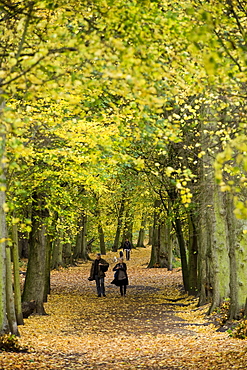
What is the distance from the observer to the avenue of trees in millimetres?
5324

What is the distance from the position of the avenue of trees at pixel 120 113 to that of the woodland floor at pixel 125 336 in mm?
968

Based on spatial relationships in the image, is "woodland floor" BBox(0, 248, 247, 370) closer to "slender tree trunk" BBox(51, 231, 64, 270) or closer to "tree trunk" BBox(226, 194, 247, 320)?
"tree trunk" BBox(226, 194, 247, 320)

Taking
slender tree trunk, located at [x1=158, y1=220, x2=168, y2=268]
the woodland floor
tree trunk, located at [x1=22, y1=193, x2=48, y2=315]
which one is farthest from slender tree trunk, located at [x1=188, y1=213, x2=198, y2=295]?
slender tree trunk, located at [x1=158, y1=220, x2=168, y2=268]

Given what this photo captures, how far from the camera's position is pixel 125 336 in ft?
41.7

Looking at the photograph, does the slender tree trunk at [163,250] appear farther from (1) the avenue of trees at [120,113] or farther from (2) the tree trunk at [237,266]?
(2) the tree trunk at [237,266]

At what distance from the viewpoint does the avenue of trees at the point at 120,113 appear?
17.5ft

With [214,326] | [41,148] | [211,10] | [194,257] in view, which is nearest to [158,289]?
[194,257]

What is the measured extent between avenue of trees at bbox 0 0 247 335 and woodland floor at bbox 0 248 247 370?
968 millimetres

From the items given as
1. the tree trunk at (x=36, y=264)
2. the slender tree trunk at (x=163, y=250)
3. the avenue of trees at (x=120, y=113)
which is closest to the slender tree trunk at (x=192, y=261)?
the avenue of trees at (x=120, y=113)

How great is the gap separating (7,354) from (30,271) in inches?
283

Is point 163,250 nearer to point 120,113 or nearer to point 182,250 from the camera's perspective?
point 182,250

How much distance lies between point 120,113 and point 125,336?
20.3 ft

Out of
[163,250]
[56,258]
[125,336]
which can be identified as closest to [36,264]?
[125,336]

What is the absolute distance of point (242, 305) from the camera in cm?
1197
